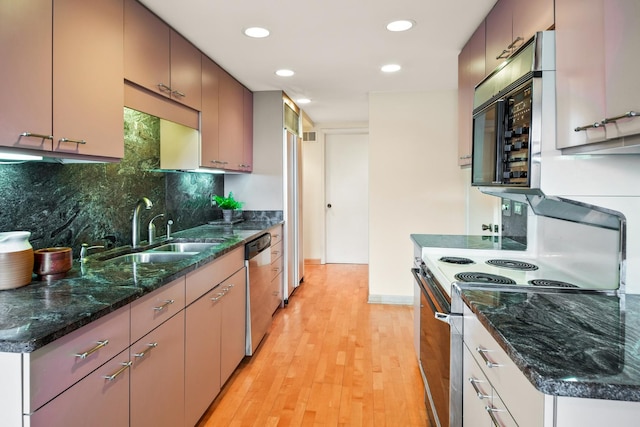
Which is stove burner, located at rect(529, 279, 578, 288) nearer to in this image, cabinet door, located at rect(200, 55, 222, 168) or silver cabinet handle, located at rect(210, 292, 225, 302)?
silver cabinet handle, located at rect(210, 292, 225, 302)

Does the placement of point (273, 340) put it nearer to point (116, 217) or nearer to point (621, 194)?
point (116, 217)

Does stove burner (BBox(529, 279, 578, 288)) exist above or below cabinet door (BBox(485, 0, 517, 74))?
below

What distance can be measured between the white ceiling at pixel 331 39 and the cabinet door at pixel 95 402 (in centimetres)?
184

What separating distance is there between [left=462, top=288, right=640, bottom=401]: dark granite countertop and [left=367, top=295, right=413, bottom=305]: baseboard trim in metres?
2.99

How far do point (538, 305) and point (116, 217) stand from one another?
7.37ft

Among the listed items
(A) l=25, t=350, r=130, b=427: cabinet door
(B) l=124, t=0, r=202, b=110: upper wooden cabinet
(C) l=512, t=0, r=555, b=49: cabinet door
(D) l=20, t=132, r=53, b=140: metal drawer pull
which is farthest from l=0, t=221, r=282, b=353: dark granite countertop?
(C) l=512, t=0, r=555, b=49: cabinet door

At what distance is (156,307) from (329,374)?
153cm

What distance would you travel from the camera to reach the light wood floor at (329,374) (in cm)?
227

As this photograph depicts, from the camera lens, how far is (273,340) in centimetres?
340

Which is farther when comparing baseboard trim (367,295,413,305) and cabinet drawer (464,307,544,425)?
baseboard trim (367,295,413,305)

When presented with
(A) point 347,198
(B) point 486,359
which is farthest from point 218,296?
(A) point 347,198

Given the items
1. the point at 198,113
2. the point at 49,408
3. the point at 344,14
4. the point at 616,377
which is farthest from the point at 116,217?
the point at 616,377

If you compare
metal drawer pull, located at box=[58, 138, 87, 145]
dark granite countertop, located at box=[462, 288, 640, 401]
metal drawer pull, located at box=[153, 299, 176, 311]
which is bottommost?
metal drawer pull, located at box=[153, 299, 176, 311]

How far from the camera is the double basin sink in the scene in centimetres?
229
